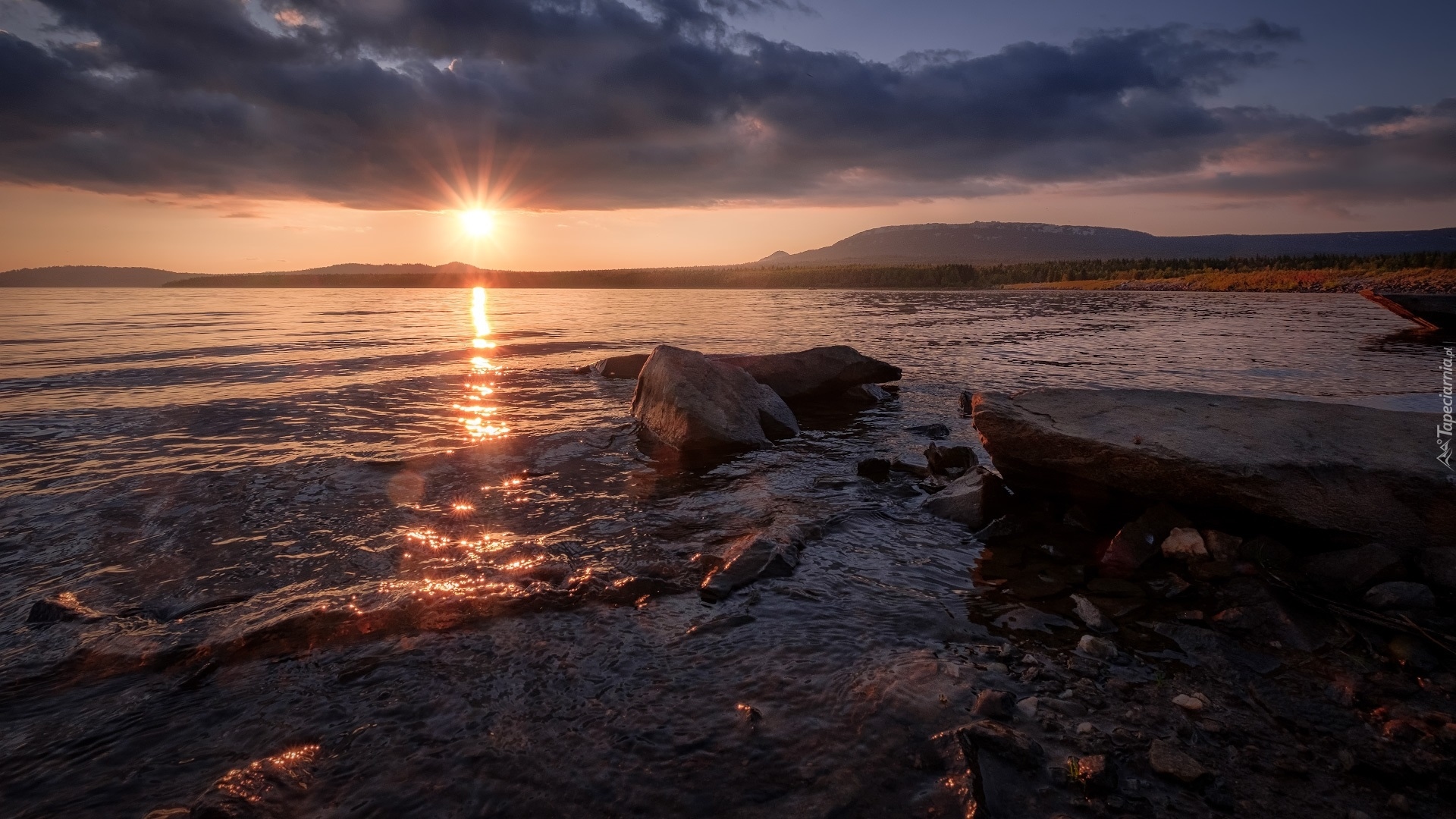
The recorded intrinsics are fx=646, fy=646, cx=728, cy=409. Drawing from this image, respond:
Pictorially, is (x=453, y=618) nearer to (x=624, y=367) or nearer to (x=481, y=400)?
(x=481, y=400)

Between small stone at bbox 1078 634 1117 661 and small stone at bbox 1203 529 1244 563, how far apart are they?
6.25 feet

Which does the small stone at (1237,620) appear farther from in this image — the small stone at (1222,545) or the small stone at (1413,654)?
the small stone at (1222,545)

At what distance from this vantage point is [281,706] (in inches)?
147

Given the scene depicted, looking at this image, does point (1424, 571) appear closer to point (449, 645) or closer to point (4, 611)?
point (449, 645)

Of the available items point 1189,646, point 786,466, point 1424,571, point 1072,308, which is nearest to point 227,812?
point 1189,646

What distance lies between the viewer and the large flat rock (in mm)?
5055

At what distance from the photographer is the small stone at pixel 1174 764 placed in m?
3.08

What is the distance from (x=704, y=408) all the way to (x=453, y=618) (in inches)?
221

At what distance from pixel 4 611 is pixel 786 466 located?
7597mm

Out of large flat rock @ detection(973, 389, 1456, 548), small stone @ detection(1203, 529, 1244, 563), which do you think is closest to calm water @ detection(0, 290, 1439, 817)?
large flat rock @ detection(973, 389, 1456, 548)

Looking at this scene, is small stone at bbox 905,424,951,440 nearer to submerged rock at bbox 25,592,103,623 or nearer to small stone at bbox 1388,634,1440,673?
small stone at bbox 1388,634,1440,673

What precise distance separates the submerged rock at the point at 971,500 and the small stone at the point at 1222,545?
1841 mm

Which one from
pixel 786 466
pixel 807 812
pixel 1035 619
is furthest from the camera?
pixel 786 466

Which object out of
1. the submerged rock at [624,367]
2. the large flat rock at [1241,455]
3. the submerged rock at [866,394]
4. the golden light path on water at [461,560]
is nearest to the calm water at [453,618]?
the golden light path on water at [461,560]
